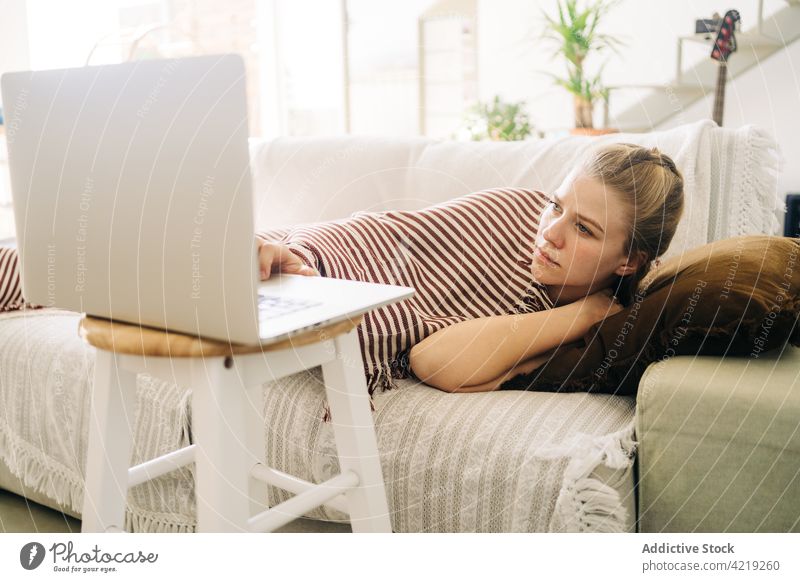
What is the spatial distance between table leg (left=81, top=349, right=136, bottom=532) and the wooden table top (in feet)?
0.25

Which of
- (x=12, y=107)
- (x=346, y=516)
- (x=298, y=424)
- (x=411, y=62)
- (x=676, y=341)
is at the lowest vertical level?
(x=346, y=516)

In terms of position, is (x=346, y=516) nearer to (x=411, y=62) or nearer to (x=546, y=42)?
(x=546, y=42)

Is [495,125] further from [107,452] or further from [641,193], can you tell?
[107,452]

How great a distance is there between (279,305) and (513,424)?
0.31 metres

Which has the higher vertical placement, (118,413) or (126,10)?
(126,10)

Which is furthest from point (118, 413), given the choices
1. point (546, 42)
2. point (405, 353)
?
point (546, 42)

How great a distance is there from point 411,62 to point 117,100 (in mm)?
3411

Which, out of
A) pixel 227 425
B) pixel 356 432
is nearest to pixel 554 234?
pixel 356 432

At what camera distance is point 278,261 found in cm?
80

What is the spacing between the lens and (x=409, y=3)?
3705mm

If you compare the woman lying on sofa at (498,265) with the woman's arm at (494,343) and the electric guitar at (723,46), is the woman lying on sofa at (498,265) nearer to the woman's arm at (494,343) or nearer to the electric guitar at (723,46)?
the woman's arm at (494,343)

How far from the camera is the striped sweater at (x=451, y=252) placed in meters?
1.01

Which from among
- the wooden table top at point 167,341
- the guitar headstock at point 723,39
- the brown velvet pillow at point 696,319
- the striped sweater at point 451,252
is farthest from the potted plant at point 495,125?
the wooden table top at point 167,341

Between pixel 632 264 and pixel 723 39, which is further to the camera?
pixel 723 39
